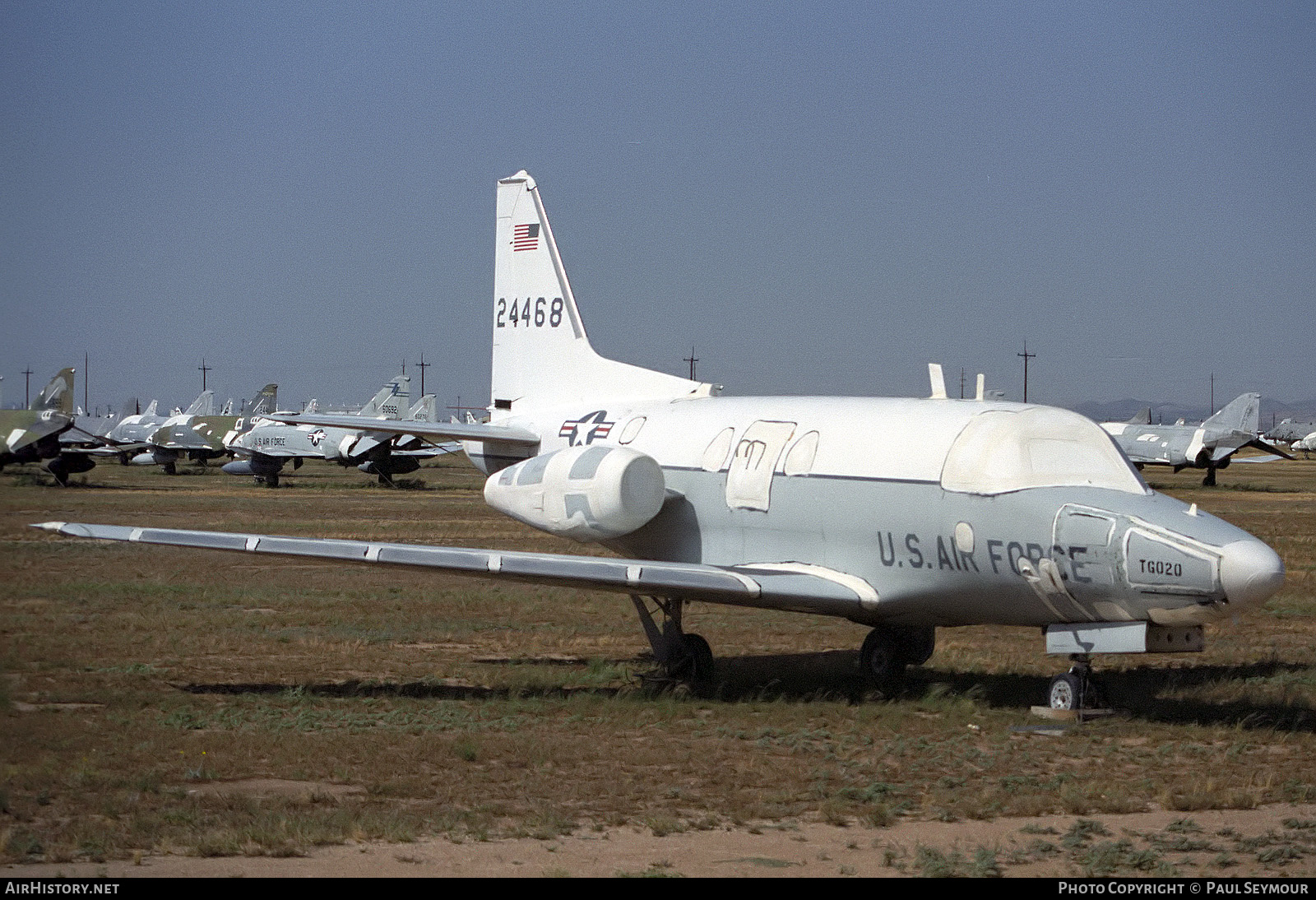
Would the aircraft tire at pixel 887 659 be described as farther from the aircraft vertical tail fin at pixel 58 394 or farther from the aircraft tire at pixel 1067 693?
the aircraft vertical tail fin at pixel 58 394

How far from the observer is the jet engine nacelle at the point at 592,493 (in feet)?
52.4

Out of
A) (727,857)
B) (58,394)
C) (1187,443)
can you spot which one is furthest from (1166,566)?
(1187,443)

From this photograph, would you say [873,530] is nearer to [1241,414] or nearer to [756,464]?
[756,464]

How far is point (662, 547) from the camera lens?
1702 cm

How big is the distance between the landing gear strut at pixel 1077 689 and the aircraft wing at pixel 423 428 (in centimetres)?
819

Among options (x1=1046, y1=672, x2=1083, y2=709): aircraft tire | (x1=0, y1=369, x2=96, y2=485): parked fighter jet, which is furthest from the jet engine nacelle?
(x1=0, y1=369, x2=96, y2=485): parked fighter jet

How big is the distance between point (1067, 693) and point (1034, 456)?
7.25ft

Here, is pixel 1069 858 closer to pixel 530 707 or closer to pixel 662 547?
pixel 530 707

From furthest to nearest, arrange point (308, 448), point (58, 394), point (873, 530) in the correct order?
point (308, 448), point (873, 530), point (58, 394)

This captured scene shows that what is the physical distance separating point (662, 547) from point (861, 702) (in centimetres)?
304

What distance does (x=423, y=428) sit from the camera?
1834 centimetres

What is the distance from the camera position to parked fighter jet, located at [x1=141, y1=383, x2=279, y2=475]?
2790 inches

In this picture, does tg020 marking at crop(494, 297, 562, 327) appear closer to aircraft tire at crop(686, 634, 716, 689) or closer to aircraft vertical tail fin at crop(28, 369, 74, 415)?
aircraft tire at crop(686, 634, 716, 689)

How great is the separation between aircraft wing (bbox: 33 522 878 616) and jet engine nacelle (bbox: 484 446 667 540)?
1.42 metres
